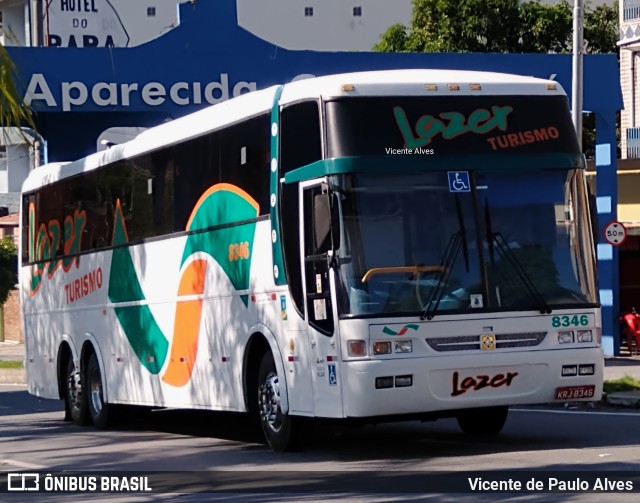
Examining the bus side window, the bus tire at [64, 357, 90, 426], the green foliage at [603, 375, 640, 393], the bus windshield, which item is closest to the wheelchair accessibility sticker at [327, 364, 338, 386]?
the bus windshield

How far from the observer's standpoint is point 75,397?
66.7 feet

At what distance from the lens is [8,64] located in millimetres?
13227

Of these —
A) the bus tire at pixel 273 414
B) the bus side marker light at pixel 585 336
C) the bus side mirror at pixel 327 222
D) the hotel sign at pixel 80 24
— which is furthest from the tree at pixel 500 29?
the bus side mirror at pixel 327 222

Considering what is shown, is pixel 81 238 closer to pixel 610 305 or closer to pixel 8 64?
pixel 8 64

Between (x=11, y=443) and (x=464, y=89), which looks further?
(x=11, y=443)

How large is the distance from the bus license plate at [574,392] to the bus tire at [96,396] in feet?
25.3

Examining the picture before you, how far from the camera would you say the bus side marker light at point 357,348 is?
41.7 feet

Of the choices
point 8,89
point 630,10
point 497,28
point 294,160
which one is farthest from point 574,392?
point 497,28

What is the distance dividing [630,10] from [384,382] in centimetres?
3115

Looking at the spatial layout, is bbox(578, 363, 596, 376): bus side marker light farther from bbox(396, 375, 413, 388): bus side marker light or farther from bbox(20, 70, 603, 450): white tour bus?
bbox(396, 375, 413, 388): bus side marker light

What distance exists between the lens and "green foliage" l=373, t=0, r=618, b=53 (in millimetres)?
52312

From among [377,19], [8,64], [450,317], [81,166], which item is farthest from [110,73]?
[377,19]

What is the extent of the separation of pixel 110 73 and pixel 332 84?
1278cm

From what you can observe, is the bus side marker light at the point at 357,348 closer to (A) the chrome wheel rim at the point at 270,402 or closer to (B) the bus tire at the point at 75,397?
(A) the chrome wheel rim at the point at 270,402
